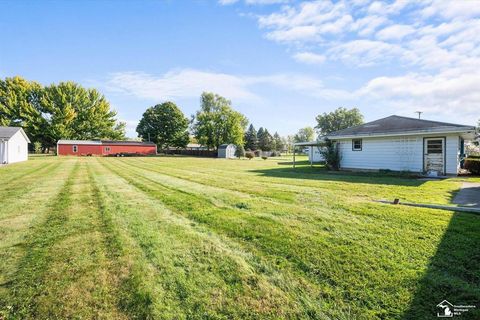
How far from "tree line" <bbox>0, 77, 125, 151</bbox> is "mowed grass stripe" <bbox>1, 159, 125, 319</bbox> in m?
47.9

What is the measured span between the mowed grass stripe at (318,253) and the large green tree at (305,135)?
331 ft

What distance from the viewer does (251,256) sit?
3.20 meters

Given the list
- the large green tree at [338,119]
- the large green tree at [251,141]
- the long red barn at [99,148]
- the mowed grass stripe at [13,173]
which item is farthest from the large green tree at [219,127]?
the mowed grass stripe at [13,173]

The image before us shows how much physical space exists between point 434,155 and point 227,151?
33664 mm

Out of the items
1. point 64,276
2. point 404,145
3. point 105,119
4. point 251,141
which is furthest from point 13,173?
point 251,141

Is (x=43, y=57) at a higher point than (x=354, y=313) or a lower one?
higher

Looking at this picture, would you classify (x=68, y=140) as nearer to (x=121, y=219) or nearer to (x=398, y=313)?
(x=121, y=219)

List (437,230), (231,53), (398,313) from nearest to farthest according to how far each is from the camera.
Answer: (398,313) < (437,230) < (231,53)

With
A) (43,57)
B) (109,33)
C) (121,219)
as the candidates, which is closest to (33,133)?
(43,57)

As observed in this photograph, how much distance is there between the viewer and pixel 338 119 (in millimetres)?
57781

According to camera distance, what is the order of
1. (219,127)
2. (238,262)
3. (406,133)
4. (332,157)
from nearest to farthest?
1. (238,262)
2. (406,133)
3. (332,157)
4. (219,127)

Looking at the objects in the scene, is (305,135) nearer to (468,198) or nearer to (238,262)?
(468,198)

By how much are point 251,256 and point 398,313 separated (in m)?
1.67

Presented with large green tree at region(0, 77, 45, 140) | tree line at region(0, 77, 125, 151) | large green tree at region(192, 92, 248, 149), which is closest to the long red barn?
tree line at region(0, 77, 125, 151)
